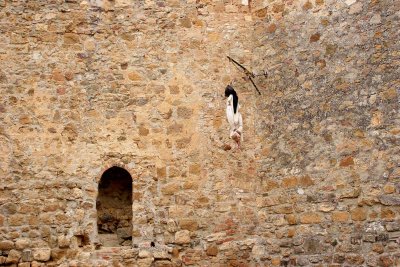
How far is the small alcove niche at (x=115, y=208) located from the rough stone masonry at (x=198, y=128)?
22 centimetres

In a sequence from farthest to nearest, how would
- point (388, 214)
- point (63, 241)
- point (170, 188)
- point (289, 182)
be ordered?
point (170, 188) → point (289, 182) → point (63, 241) → point (388, 214)

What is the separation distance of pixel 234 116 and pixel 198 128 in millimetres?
505

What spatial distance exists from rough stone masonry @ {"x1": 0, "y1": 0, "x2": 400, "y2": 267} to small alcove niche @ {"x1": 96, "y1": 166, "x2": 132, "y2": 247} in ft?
0.71

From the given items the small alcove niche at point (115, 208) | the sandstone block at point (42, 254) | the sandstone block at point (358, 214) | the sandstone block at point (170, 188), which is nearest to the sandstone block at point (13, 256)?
the sandstone block at point (42, 254)

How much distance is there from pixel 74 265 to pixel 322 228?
3.03 m

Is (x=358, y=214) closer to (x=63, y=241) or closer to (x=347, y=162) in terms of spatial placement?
(x=347, y=162)

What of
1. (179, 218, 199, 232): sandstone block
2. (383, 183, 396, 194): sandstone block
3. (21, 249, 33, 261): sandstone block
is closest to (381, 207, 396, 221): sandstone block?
(383, 183, 396, 194): sandstone block

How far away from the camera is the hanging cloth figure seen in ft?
25.6

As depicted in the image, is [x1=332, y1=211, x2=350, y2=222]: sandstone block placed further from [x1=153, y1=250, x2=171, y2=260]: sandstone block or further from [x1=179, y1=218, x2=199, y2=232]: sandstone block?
[x1=153, y1=250, x2=171, y2=260]: sandstone block

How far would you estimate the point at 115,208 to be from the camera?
7.89m

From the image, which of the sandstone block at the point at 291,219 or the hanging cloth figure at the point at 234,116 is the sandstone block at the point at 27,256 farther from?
the sandstone block at the point at 291,219

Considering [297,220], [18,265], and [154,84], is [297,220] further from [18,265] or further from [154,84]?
[18,265]

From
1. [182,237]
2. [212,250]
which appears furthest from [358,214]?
[182,237]

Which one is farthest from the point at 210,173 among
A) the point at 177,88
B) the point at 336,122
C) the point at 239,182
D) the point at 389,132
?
the point at 389,132
